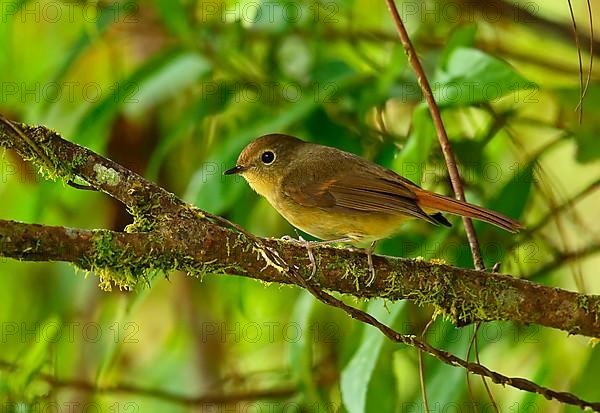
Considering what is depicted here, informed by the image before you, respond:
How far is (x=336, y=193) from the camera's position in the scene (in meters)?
3.49

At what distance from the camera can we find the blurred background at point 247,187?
3.57 m

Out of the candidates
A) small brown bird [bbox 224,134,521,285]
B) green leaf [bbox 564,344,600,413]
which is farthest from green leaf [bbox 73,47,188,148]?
green leaf [bbox 564,344,600,413]

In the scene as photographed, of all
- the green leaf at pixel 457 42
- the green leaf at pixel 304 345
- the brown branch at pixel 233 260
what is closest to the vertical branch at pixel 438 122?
the brown branch at pixel 233 260

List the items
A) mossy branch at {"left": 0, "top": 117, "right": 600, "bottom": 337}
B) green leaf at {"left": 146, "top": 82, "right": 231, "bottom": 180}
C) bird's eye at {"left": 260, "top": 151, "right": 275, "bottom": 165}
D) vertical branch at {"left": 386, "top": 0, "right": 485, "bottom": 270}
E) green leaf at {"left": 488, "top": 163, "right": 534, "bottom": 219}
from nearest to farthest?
1. mossy branch at {"left": 0, "top": 117, "right": 600, "bottom": 337}
2. vertical branch at {"left": 386, "top": 0, "right": 485, "bottom": 270}
3. green leaf at {"left": 488, "top": 163, "right": 534, "bottom": 219}
4. bird's eye at {"left": 260, "top": 151, "right": 275, "bottom": 165}
5. green leaf at {"left": 146, "top": 82, "right": 231, "bottom": 180}

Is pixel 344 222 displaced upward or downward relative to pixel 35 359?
upward

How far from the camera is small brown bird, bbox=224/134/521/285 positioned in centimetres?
328

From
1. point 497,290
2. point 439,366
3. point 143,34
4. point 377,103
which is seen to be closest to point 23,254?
point 497,290

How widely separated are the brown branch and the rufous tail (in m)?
0.34

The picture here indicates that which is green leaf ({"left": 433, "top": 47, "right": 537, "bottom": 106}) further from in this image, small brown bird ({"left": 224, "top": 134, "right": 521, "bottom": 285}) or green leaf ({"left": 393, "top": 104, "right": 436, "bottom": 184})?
small brown bird ({"left": 224, "top": 134, "right": 521, "bottom": 285})

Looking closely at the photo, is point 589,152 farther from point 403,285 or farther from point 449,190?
point 403,285

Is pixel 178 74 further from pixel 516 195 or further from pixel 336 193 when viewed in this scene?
pixel 516 195

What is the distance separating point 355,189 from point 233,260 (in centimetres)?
120

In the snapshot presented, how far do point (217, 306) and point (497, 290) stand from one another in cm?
303

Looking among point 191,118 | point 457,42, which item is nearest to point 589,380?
point 457,42
